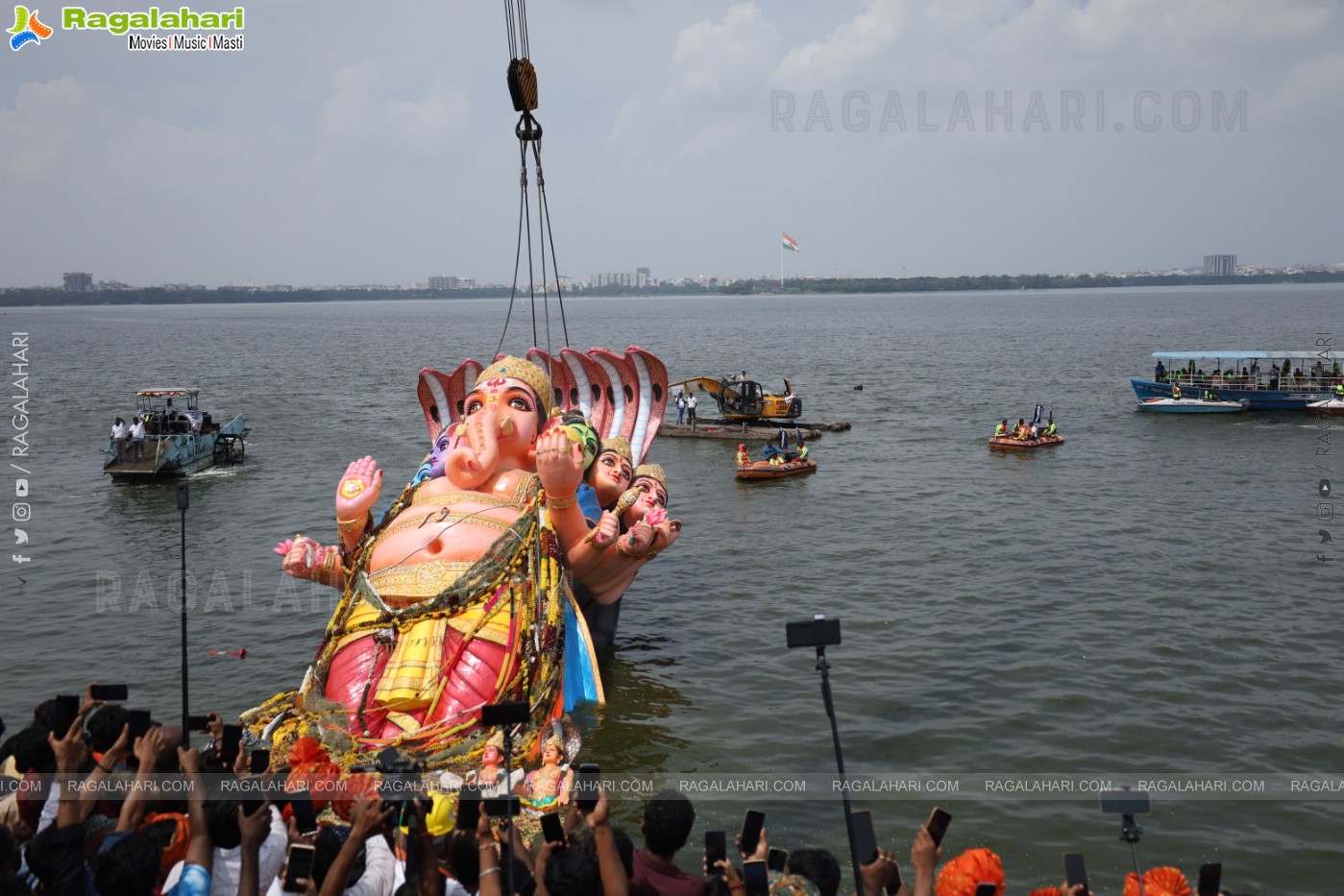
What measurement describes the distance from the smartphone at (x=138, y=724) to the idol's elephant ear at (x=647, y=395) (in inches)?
392

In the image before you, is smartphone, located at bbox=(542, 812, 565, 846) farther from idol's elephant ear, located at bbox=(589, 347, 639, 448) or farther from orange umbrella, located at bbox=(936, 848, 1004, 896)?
idol's elephant ear, located at bbox=(589, 347, 639, 448)

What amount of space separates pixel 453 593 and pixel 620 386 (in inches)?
253

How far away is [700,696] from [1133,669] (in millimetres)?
6017

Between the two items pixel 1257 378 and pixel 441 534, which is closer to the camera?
pixel 441 534

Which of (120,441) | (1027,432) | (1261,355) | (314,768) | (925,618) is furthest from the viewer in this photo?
(1261,355)

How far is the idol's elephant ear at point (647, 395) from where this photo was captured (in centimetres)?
1595

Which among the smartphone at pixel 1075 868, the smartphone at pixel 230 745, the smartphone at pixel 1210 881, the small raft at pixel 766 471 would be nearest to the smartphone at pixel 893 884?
the smartphone at pixel 1075 868

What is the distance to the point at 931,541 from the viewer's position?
22.0 meters

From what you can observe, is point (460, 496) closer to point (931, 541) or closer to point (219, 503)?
point (931, 541)

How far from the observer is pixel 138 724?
6.37 metres

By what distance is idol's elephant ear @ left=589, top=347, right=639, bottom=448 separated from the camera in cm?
1619

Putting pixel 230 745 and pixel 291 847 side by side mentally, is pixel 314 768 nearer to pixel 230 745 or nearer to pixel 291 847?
pixel 230 745

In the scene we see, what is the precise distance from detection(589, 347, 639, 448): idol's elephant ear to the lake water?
3236 millimetres

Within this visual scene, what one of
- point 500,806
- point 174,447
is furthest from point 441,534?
point 174,447
